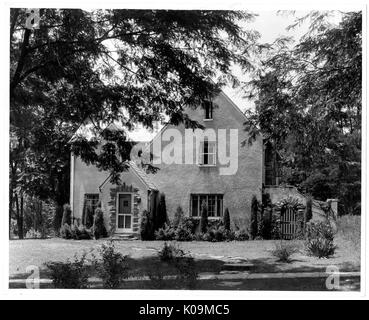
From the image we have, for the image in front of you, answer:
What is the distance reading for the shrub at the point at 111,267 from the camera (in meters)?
8.23

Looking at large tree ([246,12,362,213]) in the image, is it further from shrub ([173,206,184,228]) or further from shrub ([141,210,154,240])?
shrub ([141,210,154,240])

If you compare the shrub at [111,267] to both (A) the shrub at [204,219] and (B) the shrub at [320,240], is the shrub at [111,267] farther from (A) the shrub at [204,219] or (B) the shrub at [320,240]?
(B) the shrub at [320,240]

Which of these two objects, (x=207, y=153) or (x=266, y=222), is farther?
(x=266, y=222)

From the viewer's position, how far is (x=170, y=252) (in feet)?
27.7

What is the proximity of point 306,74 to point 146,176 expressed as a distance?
9.09ft

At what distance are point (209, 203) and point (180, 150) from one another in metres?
0.88

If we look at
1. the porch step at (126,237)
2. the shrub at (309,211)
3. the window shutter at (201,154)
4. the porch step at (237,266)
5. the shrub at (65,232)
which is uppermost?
the window shutter at (201,154)

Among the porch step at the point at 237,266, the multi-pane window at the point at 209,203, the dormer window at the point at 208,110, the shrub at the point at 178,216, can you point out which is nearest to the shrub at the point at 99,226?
the shrub at the point at 178,216

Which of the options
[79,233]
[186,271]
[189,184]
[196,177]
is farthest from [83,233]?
[196,177]

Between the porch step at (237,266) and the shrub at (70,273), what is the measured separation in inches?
76.6

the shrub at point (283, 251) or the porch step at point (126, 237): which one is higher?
the porch step at point (126, 237)

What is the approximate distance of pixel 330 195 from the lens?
855 centimetres

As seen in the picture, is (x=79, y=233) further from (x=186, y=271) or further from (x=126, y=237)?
(x=186, y=271)

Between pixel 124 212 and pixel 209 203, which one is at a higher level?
pixel 209 203
